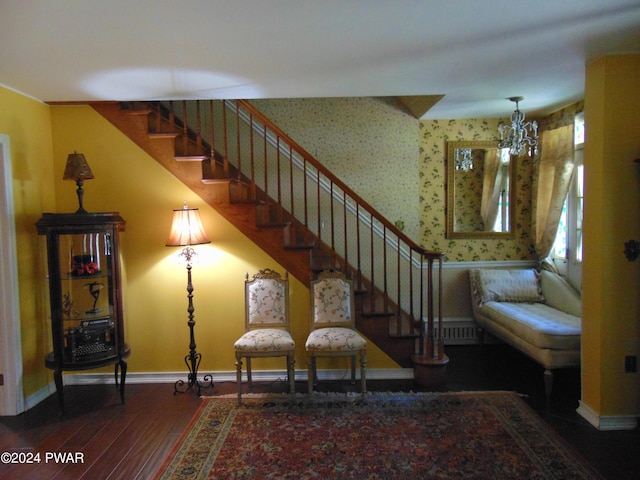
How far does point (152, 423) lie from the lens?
9.66 ft

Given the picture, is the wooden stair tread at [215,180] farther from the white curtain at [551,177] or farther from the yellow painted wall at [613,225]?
the white curtain at [551,177]

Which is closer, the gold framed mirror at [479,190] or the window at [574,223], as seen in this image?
the window at [574,223]

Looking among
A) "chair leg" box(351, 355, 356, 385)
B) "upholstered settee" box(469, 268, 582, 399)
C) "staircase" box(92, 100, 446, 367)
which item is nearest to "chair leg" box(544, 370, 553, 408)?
"upholstered settee" box(469, 268, 582, 399)

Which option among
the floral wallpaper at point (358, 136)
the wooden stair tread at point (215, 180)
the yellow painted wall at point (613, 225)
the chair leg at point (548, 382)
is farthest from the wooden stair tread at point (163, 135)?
the chair leg at point (548, 382)

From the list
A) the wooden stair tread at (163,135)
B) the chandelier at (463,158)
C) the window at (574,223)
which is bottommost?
the window at (574,223)

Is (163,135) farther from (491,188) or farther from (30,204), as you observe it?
(491,188)

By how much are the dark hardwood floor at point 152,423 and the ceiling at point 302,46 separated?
2.39 m

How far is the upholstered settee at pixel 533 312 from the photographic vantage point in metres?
3.09

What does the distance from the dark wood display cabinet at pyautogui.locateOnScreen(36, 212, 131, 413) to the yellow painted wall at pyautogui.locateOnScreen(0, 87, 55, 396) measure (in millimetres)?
245

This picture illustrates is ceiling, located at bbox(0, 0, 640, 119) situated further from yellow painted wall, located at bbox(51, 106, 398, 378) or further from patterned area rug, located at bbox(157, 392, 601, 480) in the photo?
patterned area rug, located at bbox(157, 392, 601, 480)

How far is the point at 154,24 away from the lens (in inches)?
80.2

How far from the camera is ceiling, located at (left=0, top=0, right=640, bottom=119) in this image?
1924 mm

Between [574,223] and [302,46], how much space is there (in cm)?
313

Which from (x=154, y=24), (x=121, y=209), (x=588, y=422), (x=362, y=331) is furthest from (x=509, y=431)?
(x=121, y=209)
